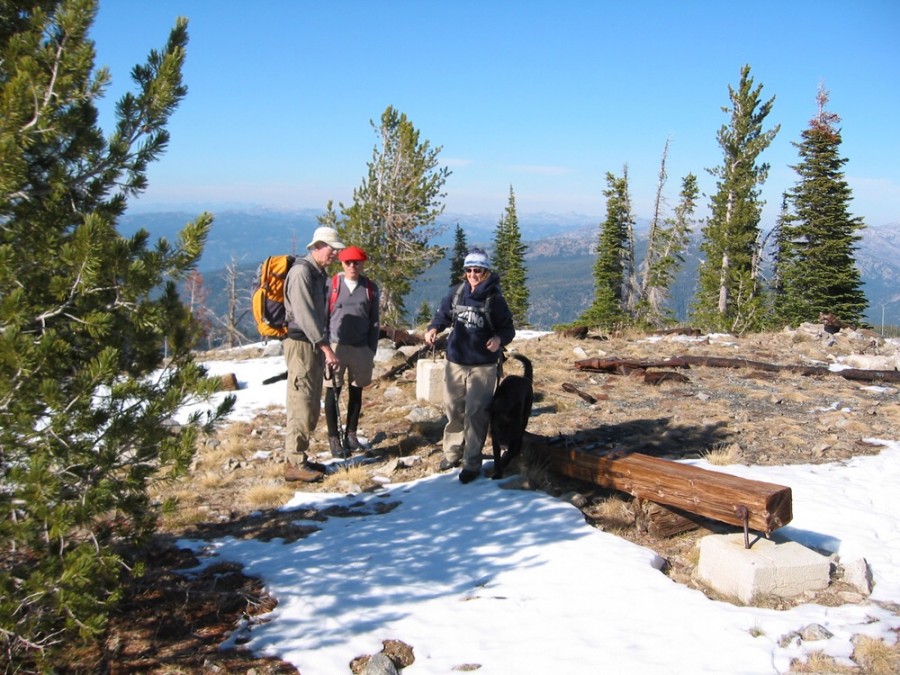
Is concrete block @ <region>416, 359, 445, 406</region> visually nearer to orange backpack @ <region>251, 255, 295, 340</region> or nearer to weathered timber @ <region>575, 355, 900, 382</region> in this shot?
weathered timber @ <region>575, 355, 900, 382</region>

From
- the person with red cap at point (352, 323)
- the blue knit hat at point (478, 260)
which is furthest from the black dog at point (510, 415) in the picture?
the person with red cap at point (352, 323)

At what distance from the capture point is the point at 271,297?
20.5 feet

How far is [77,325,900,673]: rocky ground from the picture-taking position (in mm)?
4051

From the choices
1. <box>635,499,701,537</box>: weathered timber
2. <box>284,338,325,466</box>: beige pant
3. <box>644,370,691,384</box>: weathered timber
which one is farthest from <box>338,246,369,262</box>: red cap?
<box>644,370,691,384</box>: weathered timber

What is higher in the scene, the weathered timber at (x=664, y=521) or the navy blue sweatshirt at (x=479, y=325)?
the navy blue sweatshirt at (x=479, y=325)

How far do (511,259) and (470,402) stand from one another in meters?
44.5

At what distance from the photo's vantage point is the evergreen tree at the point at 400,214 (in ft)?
90.3

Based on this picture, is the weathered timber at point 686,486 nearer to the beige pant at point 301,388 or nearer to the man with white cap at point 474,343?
the man with white cap at point 474,343

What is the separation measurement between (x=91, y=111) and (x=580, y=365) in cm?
934

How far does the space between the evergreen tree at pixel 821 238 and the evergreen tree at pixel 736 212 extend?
5.70 feet

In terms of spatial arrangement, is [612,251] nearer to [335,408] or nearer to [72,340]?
[335,408]

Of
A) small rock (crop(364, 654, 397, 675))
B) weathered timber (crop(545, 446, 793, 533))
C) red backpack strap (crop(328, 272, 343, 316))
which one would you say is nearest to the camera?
small rock (crop(364, 654, 397, 675))

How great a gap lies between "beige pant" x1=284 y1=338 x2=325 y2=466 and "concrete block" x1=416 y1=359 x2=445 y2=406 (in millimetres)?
3128

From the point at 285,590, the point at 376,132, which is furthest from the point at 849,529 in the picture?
the point at 376,132
